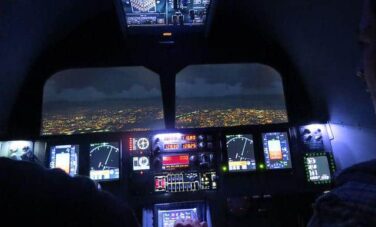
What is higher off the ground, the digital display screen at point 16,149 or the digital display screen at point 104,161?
the digital display screen at point 16,149

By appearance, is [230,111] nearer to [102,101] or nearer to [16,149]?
[102,101]

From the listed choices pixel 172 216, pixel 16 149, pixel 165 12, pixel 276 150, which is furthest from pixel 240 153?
pixel 16 149

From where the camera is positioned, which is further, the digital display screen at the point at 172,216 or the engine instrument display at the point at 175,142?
the engine instrument display at the point at 175,142

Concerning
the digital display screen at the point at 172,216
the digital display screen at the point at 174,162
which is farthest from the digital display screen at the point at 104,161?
the digital display screen at the point at 172,216

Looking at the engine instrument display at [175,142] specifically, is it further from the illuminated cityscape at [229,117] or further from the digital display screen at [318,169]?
the digital display screen at [318,169]

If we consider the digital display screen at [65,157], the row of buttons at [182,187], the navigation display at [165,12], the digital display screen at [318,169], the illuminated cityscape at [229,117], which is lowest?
the row of buttons at [182,187]

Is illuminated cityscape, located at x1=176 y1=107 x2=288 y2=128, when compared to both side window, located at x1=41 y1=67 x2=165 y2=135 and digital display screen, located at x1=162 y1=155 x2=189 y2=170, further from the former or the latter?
digital display screen, located at x1=162 y1=155 x2=189 y2=170
